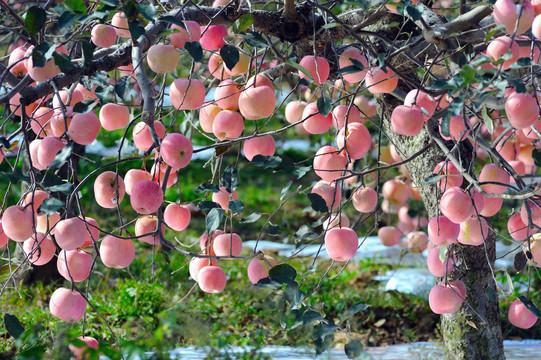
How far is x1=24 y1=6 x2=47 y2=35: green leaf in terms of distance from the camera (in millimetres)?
875

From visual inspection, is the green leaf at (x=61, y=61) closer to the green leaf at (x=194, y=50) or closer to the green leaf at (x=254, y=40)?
the green leaf at (x=194, y=50)

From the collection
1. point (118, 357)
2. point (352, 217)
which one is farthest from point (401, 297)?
point (118, 357)

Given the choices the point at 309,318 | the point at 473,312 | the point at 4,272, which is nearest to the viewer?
the point at 309,318

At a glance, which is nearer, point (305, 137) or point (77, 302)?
point (77, 302)

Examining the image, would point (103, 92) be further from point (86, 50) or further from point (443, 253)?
point (443, 253)

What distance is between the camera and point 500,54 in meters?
0.98

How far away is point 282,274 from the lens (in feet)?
3.28

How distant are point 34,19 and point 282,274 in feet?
1.82

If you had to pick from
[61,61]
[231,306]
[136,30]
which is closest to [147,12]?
[136,30]

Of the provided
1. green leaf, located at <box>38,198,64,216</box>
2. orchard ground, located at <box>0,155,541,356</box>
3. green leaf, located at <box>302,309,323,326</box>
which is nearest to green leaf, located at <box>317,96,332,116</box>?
green leaf, located at <box>302,309,323,326</box>

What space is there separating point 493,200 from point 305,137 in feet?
14.8

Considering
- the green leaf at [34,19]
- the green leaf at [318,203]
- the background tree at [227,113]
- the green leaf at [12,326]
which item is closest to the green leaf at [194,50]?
the background tree at [227,113]

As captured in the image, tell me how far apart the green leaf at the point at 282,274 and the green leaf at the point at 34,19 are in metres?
0.53

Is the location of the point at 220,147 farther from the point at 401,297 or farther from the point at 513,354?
the point at 401,297
